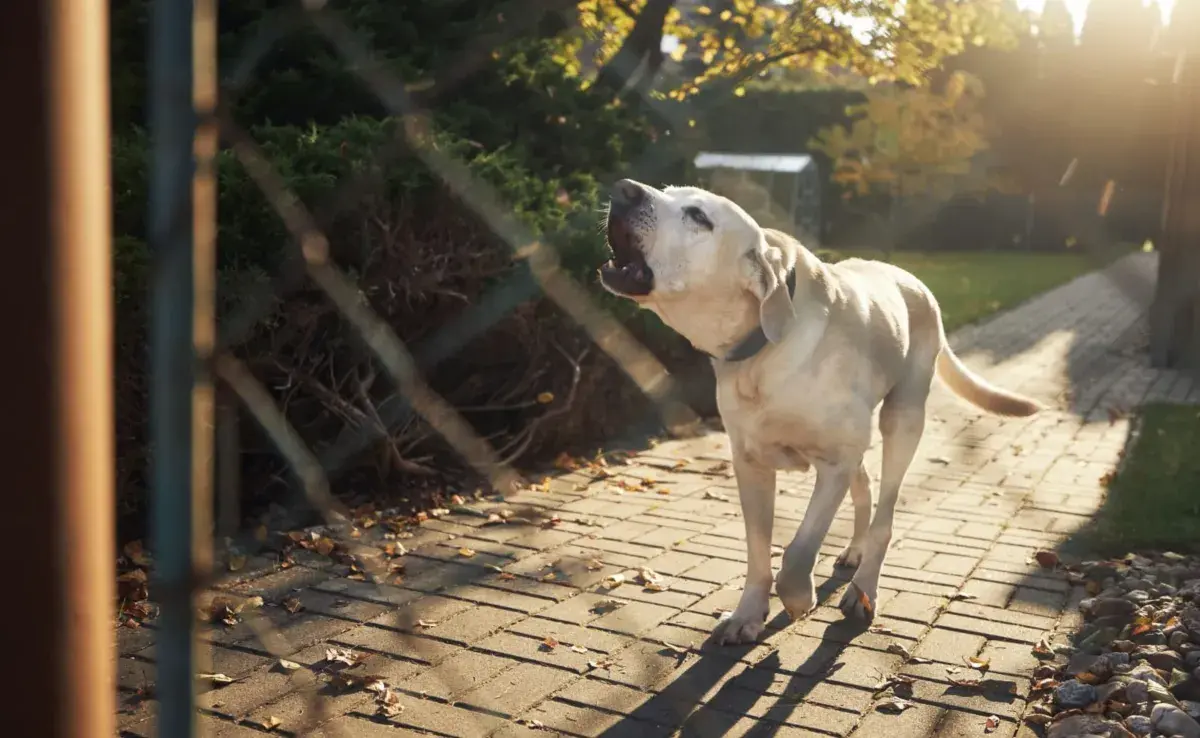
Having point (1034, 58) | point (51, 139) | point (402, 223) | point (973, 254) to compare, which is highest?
point (1034, 58)

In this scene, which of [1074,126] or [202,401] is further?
[1074,126]

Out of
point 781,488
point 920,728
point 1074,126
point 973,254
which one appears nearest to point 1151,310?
point 1074,126

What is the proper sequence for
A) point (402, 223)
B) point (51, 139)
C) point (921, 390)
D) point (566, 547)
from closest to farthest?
point (51, 139)
point (921, 390)
point (566, 547)
point (402, 223)

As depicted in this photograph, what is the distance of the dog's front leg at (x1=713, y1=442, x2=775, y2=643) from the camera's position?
3.77 metres

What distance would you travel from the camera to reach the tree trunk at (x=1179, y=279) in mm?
10297

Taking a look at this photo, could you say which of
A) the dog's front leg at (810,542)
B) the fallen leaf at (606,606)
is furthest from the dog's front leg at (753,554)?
the fallen leaf at (606,606)

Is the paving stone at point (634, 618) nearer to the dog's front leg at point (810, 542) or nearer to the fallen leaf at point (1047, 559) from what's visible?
the dog's front leg at point (810, 542)

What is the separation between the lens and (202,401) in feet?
3.84

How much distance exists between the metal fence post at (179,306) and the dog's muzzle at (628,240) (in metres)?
2.25

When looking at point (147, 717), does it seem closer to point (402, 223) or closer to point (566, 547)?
point (566, 547)

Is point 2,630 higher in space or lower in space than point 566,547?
higher

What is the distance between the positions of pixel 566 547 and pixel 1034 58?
9708 millimetres

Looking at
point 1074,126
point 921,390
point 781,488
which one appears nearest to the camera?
point 921,390

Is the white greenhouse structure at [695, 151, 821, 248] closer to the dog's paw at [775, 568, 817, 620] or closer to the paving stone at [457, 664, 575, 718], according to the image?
the dog's paw at [775, 568, 817, 620]
